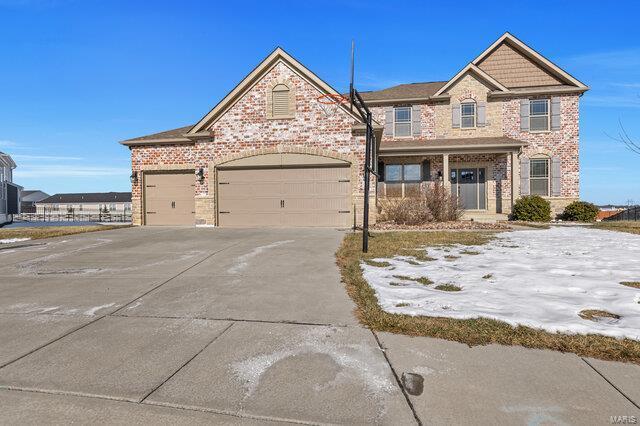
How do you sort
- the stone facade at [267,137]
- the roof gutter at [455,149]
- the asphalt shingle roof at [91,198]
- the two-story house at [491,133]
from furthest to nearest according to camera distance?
the asphalt shingle roof at [91,198] < the two-story house at [491,133] < the roof gutter at [455,149] < the stone facade at [267,137]

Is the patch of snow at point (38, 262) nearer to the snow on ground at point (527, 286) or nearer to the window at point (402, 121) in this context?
the snow on ground at point (527, 286)

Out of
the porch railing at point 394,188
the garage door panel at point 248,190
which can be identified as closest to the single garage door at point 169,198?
the garage door panel at point 248,190

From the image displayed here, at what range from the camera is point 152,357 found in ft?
9.53

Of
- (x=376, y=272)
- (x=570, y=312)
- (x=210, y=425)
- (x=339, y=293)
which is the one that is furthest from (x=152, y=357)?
(x=570, y=312)

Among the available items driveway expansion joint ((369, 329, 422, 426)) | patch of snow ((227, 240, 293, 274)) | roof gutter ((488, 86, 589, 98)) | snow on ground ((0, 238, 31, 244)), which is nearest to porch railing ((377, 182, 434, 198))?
roof gutter ((488, 86, 589, 98))

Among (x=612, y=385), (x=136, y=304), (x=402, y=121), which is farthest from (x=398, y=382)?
(x=402, y=121)

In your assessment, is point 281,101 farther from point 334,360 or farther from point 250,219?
point 334,360

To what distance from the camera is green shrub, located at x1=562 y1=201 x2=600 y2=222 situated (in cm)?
1592

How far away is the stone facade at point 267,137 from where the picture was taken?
13461 millimetres

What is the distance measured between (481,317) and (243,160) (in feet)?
39.6

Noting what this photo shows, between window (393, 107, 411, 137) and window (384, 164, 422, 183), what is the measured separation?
1.93 metres

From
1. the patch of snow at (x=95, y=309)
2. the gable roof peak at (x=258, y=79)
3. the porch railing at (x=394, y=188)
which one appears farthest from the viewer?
the porch railing at (x=394, y=188)

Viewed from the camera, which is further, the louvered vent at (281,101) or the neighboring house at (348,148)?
the louvered vent at (281,101)

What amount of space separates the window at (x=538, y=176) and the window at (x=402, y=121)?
6498 millimetres
